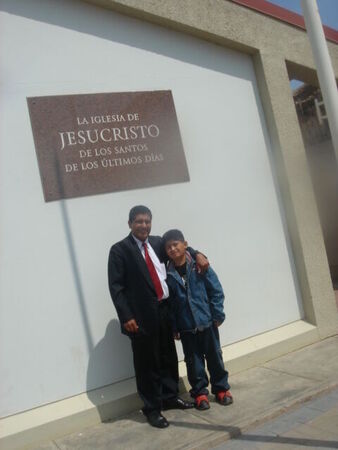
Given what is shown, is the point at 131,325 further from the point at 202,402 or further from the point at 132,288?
the point at 202,402

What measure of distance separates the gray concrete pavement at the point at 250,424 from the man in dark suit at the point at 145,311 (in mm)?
187

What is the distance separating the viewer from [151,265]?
3.82 metres

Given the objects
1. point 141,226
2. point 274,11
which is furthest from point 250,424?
point 274,11

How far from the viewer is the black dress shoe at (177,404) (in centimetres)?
387

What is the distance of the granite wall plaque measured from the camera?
13.5ft

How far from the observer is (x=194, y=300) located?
3814 millimetres

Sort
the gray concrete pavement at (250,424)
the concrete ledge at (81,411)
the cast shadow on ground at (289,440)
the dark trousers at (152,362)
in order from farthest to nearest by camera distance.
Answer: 1. the dark trousers at (152,362)
2. the concrete ledge at (81,411)
3. the gray concrete pavement at (250,424)
4. the cast shadow on ground at (289,440)

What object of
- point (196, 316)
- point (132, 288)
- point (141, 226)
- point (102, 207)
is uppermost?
point (102, 207)

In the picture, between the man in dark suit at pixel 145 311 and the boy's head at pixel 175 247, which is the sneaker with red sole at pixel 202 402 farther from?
the boy's head at pixel 175 247

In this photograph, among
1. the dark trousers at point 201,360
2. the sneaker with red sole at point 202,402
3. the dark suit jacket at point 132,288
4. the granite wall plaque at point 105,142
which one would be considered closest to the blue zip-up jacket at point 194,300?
the dark trousers at point 201,360

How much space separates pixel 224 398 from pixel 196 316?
716 millimetres

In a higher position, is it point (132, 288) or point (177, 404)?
point (132, 288)

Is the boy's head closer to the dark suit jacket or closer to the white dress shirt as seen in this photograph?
the white dress shirt

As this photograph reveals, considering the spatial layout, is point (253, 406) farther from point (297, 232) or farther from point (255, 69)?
point (255, 69)
